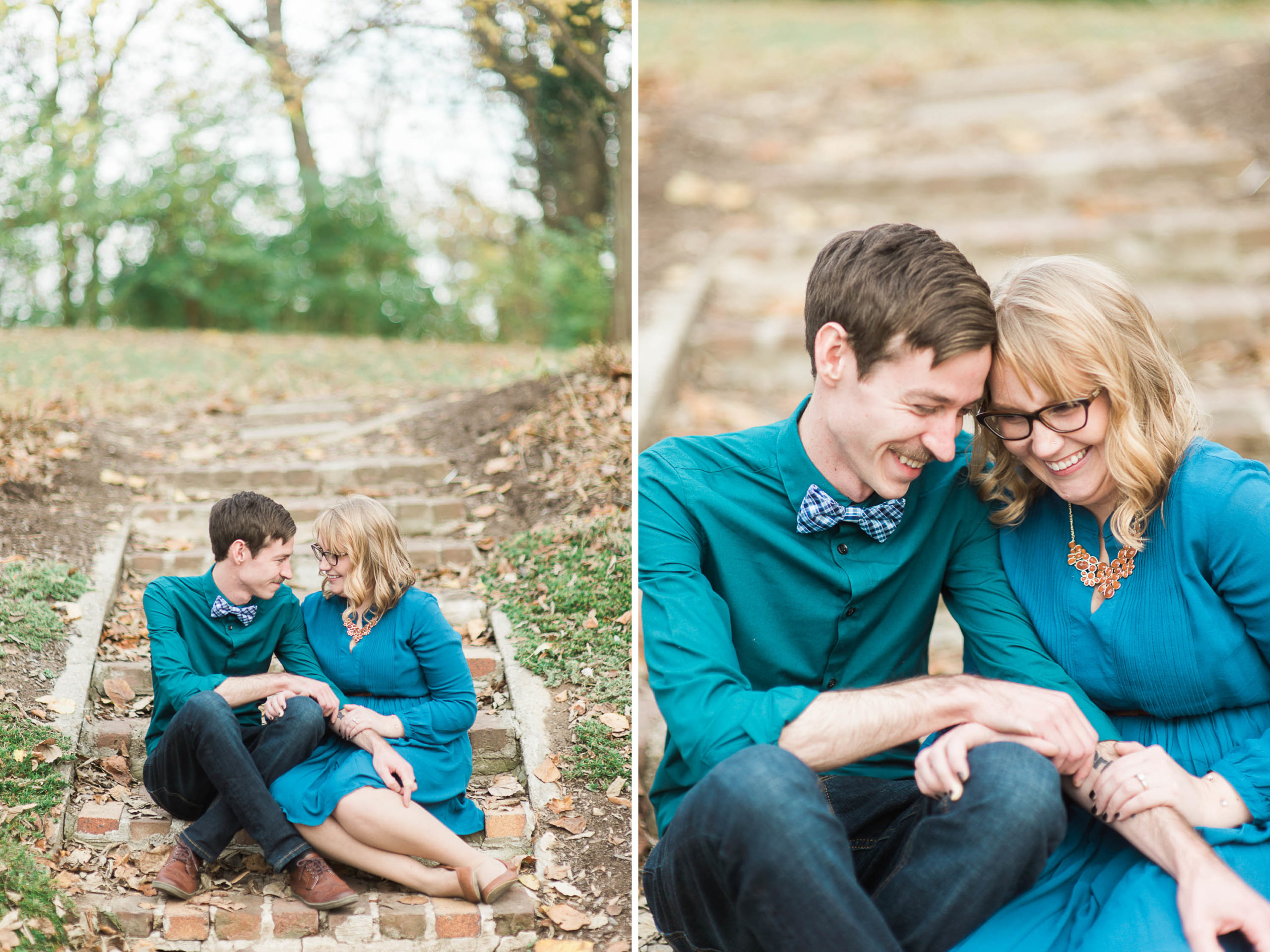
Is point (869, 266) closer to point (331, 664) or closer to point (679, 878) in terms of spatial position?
point (679, 878)

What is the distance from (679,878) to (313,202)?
8.82ft

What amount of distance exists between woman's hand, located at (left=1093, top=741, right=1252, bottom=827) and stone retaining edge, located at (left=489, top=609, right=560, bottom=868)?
47.4 inches

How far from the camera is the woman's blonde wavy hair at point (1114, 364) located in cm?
225

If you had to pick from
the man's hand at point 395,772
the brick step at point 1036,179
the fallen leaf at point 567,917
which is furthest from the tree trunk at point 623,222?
the brick step at point 1036,179

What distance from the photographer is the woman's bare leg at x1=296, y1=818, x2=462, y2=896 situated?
2.38m

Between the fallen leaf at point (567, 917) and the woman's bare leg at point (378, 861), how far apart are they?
8.4 inches

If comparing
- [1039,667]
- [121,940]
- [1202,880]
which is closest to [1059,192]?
[1039,667]

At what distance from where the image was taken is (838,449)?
254 cm

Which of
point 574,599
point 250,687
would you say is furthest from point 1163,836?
point 250,687

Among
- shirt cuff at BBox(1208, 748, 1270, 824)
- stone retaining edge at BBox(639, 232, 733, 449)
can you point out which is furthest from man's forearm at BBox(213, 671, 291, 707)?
stone retaining edge at BBox(639, 232, 733, 449)

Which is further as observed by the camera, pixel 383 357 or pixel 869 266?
pixel 383 357

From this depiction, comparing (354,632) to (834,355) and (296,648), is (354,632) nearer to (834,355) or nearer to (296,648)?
(296,648)

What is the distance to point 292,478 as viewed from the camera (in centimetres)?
278

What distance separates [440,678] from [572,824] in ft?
1.55
